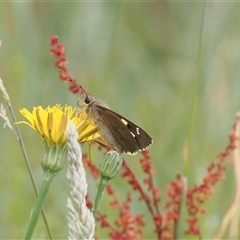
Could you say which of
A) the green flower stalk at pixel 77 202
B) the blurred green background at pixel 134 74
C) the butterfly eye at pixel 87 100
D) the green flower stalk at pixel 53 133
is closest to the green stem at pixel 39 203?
the green flower stalk at pixel 53 133

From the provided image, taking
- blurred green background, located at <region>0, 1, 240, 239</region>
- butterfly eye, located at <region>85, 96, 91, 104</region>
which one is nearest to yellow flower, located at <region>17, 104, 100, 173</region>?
butterfly eye, located at <region>85, 96, 91, 104</region>

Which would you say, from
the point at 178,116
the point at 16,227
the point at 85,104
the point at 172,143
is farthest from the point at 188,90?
the point at 85,104

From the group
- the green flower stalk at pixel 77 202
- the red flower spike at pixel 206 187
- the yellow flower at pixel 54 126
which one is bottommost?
the green flower stalk at pixel 77 202

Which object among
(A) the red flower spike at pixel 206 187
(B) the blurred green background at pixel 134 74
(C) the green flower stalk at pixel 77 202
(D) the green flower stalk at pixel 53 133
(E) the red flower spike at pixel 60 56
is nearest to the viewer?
(C) the green flower stalk at pixel 77 202

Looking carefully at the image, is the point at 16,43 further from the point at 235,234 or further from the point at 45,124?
the point at 45,124

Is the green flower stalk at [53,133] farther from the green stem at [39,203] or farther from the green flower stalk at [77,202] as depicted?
the green flower stalk at [77,202]

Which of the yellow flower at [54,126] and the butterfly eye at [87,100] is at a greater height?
the butterfly eye at [87,100]

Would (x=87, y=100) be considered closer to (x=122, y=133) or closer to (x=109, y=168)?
(x=122, y=133)

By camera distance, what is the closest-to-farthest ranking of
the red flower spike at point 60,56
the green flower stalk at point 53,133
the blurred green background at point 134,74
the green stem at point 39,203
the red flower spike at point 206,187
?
1. the green stem at point 39,203
2. the green flower stalk at point 53,133
3. the red flower spike at point 60,56
4. the red flower spike at point 206,187
5. the blurred green background at point 134,74

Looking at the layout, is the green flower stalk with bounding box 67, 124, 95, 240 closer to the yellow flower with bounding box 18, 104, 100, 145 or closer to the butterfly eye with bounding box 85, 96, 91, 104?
the yellow flower with bounding box 18, 104, 100, 145
